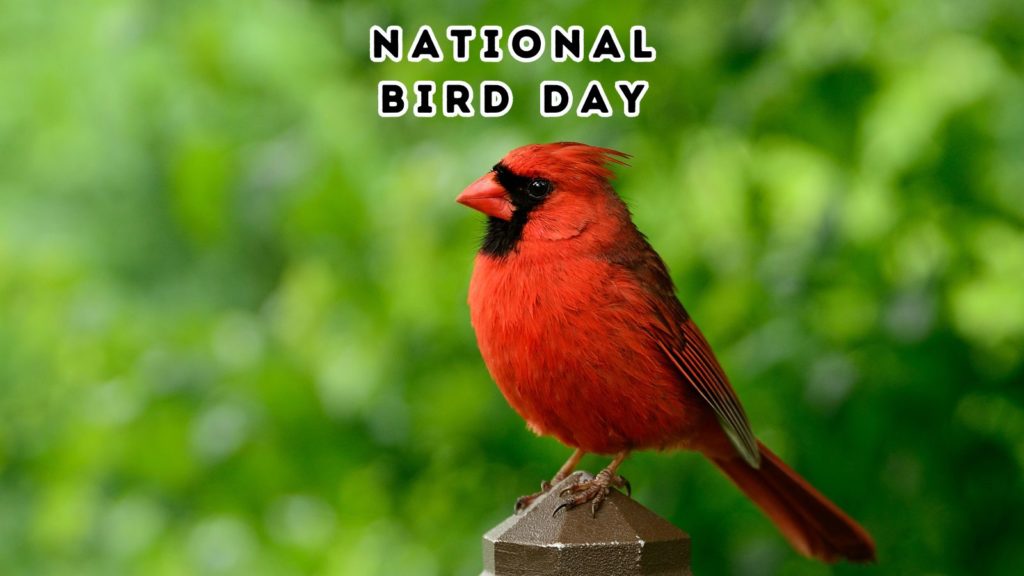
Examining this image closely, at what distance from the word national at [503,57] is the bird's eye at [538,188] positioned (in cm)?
82

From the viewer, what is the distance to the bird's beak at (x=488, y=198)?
6.28ft

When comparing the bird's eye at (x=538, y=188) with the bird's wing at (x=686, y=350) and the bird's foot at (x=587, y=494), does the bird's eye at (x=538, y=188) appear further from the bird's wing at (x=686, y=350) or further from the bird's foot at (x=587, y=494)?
the bird's foot at (x=587, y=494)

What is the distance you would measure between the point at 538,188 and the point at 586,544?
0.74m

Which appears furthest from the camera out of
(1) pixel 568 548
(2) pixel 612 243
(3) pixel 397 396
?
(3) pixel 397 396

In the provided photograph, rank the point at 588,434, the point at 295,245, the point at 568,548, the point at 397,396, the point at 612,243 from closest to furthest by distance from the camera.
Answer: the point at 568,548 < the point at 588,434 < the point at 612,243 < the point at 397,396 < the point at 295,245

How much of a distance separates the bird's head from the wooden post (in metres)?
0.60

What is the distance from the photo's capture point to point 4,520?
4938mm

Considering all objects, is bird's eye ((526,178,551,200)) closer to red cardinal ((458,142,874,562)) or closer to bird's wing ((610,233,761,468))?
red cardinal ((458,142,874,562))

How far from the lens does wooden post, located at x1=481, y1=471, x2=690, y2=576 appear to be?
1384 mm

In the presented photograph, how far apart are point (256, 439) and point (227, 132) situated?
787mm

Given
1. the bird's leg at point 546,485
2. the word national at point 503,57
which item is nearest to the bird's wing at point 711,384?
the bird's leg at point 546,485

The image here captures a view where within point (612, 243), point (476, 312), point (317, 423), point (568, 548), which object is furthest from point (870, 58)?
point (568, 548)

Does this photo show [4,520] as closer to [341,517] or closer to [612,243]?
[341,517]

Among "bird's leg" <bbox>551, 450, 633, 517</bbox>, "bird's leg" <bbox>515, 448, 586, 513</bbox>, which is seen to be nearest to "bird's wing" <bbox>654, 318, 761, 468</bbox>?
"bird's leg" <bbox>515, 448, 586, 513</bbox>
